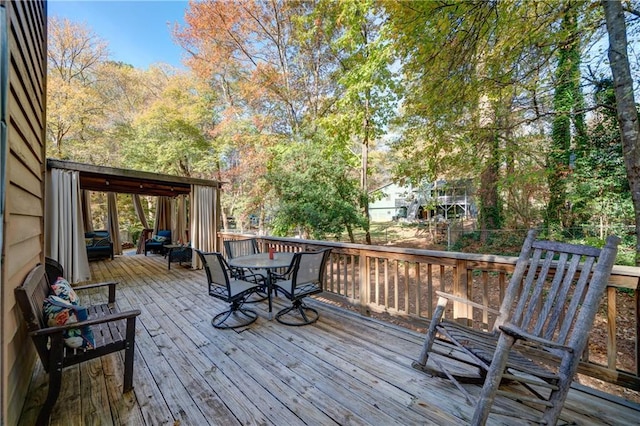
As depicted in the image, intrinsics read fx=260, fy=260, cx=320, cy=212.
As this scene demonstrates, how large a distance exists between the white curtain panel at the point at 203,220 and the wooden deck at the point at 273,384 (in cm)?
343

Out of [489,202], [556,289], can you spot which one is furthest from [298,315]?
[489,202]

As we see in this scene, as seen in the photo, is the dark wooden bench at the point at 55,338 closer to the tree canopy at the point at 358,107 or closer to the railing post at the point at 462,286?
the railing post at the point at 462,286

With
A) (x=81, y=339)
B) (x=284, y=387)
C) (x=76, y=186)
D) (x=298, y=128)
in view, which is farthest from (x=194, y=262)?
(x=298, y=128)

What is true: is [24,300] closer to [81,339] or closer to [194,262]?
[81,339]

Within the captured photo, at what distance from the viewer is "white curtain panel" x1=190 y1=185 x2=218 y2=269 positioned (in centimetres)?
644

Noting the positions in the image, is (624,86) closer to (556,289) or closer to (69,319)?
(556,289)

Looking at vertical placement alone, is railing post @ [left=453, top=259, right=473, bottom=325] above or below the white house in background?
below

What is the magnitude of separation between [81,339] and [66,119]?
488 inches

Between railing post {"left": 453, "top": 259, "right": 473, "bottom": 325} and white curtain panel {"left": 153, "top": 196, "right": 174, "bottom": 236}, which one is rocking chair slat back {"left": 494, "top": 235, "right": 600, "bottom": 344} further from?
white curtain panel {"left": 153, "top": 196, "right": 174, "bottom": 236}

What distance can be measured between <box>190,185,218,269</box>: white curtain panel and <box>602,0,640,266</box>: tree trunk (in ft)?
24.3

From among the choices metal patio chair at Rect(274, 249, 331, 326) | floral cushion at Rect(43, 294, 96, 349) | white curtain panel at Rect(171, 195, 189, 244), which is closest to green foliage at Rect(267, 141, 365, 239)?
white curtain panel at Rect(171, 195, 189, 244)

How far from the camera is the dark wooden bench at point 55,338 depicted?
1.64 metres

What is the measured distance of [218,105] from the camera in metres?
12.2

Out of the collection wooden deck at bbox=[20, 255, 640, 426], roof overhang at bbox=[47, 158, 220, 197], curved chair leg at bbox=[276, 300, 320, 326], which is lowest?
wooden deck at bbox=[20, 255, 640, 426]
